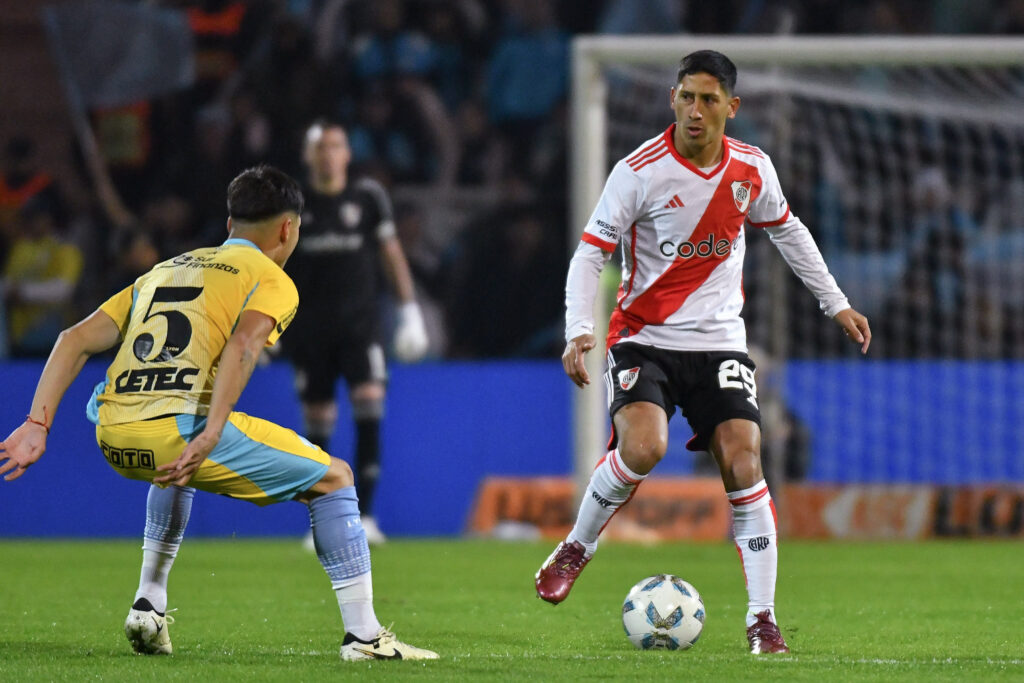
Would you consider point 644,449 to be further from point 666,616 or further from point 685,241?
point 685,241

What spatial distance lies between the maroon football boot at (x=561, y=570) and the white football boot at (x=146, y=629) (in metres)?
1.34

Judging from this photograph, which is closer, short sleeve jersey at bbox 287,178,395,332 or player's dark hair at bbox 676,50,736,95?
player's dark hair at bbox 676,50,736,95

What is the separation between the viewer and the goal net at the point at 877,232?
10328 millimetres

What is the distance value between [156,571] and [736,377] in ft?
6.39

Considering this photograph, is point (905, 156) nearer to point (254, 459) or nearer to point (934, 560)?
point (934, 560)

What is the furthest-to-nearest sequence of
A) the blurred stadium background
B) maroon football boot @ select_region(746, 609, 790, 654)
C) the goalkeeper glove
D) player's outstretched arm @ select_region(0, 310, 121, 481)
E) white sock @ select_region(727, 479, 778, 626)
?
the blurred stadium background, the goalkeeper glove, white sock @ select_region(727, 479, 778, 626), maroon football boot @ select_region(746, 609, 790, 654), player's outstretched arm @ select_region(0, 310, 121, 481)

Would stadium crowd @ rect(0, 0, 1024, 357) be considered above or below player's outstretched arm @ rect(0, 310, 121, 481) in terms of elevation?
above

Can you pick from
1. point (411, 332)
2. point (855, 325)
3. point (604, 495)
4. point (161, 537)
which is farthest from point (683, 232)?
point (411, 332)

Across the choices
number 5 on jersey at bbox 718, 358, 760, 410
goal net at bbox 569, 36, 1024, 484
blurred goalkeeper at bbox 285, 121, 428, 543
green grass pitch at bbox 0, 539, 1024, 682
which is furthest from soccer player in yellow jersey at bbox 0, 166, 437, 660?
goal net at bbox 569, 36, 1024, 484

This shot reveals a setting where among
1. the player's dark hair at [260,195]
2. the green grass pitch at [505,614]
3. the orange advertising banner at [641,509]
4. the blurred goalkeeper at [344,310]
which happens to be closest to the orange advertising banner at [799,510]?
the orange advertising banner at [641,509]

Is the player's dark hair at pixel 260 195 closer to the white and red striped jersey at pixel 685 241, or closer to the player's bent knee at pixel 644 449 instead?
the white and red striped jersey at pixel 685 241

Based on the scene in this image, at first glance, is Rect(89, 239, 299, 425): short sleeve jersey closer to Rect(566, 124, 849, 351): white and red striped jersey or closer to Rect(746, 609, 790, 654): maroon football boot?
Rect(566, 124, 849, 351): white and red striped jersey

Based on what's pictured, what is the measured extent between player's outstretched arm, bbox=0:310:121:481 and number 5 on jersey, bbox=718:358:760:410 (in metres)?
1.99

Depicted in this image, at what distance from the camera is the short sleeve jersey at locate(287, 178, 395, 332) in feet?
31.3
